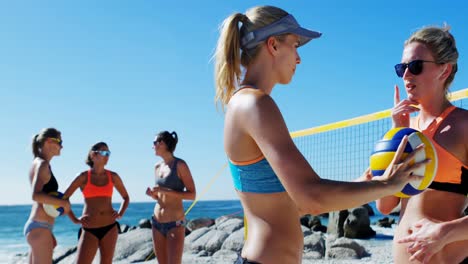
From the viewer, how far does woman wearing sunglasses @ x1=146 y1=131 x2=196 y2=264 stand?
19.9 ft

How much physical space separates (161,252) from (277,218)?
14.4 ft

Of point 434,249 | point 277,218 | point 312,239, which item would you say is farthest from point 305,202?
point 312,239

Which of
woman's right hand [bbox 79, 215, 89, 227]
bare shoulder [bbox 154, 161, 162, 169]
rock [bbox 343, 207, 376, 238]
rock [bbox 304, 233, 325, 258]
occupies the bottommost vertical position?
rock [bbox 343, 207, 376, 238]

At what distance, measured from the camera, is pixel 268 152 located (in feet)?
5.89

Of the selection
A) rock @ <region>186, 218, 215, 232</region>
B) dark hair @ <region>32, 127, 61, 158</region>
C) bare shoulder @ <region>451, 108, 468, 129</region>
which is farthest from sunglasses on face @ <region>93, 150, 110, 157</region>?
rock @ <region>186, 218, 215, 232</region>

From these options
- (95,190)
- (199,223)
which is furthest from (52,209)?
(199,223)

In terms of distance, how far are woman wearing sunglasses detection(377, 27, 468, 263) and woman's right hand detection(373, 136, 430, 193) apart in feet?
1.53

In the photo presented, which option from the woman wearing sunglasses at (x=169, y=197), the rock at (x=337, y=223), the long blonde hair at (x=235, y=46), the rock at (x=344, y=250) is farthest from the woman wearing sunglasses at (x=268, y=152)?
the rock at (x=337, y=223)

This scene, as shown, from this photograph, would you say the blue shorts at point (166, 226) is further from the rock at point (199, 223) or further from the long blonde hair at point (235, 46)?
the rock at point (199, 223)

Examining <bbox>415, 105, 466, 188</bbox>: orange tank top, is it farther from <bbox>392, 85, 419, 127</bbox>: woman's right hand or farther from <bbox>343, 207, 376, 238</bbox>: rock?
<bbox>343, 207, 376, 238</bbox>: rock

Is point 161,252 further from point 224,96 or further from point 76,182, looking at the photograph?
point 224,96

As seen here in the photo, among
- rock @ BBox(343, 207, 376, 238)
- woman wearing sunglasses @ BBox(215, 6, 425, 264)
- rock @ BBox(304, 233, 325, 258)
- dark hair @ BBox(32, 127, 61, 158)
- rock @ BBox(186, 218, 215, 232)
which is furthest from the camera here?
rock @ BBox(186, 218, 215, 232)

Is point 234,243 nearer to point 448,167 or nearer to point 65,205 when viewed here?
point 65,205

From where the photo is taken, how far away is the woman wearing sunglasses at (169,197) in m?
6.07
